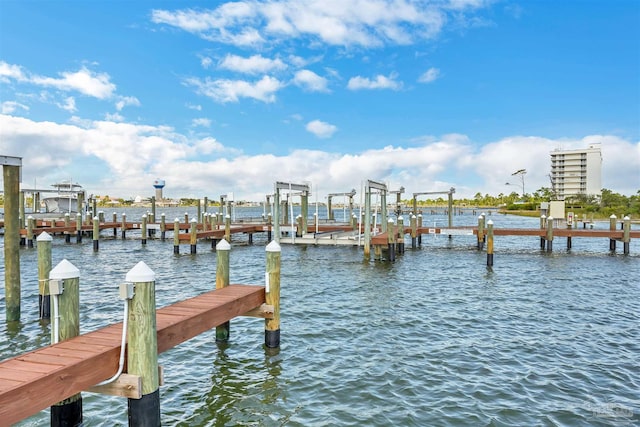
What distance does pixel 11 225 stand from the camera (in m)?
9.99

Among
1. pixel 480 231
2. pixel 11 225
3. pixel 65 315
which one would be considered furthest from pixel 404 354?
pixel 480 231

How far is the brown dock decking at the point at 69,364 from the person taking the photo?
4.09 meters

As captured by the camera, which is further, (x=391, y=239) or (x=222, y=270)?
(x=391, y=239)

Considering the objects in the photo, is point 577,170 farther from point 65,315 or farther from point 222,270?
point 65,315

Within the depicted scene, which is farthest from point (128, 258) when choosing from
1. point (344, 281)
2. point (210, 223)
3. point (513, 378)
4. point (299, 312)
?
point (513, 378)

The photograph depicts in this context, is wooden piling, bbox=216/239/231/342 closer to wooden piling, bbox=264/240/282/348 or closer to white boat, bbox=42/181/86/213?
wooden piling, bbox=264/240/282/348

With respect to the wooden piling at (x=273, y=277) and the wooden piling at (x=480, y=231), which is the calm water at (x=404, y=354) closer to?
the wooden piling at (x=273, y=277)

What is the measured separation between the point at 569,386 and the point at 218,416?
230 inches

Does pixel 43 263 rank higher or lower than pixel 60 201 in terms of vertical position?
lower

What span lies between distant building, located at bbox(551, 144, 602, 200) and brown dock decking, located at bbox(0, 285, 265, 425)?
500 feet

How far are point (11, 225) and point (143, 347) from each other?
7153 millimetres

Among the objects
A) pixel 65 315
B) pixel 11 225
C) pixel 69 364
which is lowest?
pixel 69 364

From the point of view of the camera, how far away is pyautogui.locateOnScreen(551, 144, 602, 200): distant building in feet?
458

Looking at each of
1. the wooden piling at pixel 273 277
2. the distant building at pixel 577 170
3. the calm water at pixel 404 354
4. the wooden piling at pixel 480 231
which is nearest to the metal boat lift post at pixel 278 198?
the calm water at pixel 404 354
